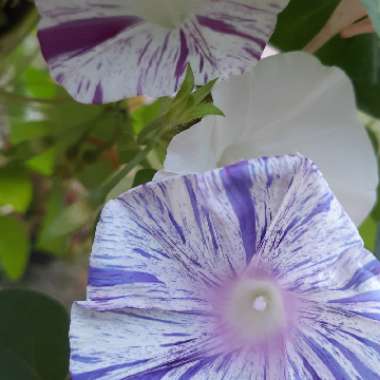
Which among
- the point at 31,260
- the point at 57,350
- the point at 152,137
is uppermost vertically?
the point at 152,137

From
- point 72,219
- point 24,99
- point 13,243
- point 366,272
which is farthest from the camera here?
point 13,243

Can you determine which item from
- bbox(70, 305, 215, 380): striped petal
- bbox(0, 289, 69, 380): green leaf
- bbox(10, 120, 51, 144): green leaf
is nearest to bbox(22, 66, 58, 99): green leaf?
bbox(10, 120, 51, 144): green leaf

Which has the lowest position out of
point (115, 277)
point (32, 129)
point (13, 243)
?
point (13, 243)

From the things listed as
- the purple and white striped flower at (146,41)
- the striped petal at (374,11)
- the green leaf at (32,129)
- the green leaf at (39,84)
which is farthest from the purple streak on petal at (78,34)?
the green leaf at (39,84)

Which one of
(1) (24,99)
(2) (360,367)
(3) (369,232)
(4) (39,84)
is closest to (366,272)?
(2) (360,367)

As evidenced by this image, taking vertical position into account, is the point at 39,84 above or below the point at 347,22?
below

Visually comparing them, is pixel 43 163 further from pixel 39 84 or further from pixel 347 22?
pixel 347 22

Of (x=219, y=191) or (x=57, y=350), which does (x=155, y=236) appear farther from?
(x=57, y=350)

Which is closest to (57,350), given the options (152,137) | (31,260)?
(152,137)
